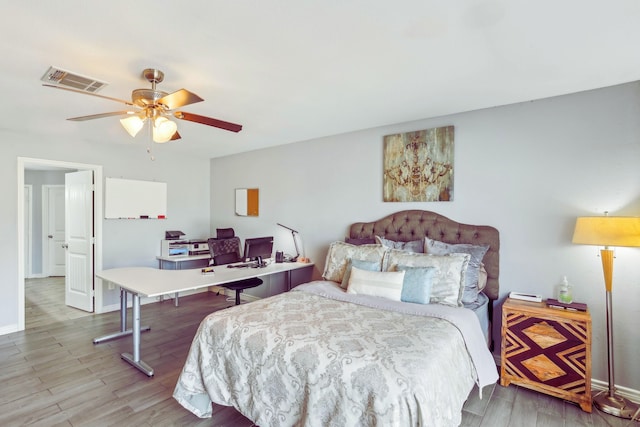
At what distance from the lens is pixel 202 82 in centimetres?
248

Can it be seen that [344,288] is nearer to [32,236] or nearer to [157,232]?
[157,232]

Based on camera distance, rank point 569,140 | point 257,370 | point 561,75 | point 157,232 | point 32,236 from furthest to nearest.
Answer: point 32,236 < point 157,232 < point 569,140 < point 561,75 < point 257,370

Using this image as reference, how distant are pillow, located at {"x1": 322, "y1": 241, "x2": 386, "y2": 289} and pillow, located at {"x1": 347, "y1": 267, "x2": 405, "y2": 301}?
0.94 ft

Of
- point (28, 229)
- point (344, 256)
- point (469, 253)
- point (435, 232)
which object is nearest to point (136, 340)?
point (344, 256)

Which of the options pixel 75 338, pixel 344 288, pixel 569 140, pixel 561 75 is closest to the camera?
pixel 561 75

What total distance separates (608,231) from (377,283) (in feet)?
5.50

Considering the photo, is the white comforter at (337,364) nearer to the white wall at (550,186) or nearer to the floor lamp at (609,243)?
the floor lamp at (609,243)

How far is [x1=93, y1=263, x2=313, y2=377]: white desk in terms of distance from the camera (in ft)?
9.19

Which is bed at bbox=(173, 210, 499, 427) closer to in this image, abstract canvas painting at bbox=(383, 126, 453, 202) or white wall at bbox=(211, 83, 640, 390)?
white wall at bbox=(211, 83, 640, 390)

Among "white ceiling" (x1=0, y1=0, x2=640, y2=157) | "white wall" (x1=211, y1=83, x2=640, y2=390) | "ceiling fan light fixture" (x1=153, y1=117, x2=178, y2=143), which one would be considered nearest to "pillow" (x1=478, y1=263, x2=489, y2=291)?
"white wall" (x1=211, y1=83, x2=640, y2=390)

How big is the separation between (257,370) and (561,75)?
291 cm

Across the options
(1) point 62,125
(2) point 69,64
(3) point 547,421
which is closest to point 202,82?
(2) point 69,64

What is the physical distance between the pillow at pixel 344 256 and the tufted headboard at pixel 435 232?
43 centimetres

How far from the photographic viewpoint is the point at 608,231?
226cm
